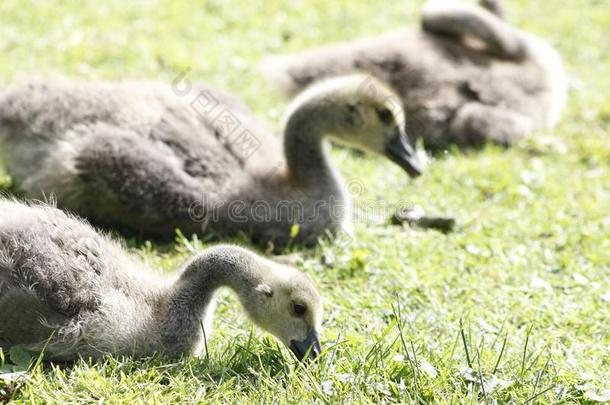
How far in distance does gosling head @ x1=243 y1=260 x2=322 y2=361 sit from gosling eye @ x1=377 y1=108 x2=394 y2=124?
2109mm

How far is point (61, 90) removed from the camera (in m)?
5.97

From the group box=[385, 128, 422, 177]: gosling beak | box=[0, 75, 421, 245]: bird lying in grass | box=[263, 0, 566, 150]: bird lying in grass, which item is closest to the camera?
box=[0, 75, 421, 245]: bird lying in grass

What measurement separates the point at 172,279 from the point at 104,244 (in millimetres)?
362

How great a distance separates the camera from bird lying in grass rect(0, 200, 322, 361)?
3.97 meters

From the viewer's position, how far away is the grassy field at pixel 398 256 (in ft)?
12.8

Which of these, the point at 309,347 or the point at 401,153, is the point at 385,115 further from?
the point at 309,347

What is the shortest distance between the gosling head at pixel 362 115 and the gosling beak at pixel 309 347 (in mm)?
2222

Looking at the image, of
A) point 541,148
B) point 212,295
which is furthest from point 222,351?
point 541,148

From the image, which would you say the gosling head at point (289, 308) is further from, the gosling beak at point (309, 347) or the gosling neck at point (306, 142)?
the gosling neck at point (306, 142)

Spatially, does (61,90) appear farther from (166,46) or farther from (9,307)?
(166,46)


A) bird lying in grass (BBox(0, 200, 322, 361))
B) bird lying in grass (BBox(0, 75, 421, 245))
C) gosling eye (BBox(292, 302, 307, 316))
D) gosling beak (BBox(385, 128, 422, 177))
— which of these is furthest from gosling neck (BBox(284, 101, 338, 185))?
gosling eye (BBox(292, 302, 307, 316))
